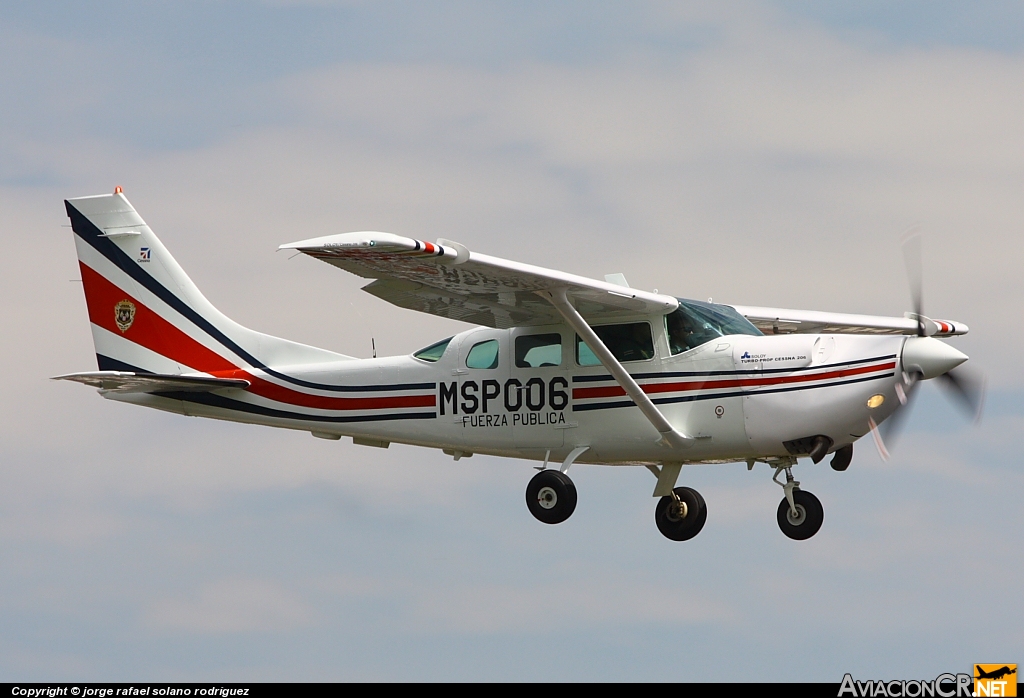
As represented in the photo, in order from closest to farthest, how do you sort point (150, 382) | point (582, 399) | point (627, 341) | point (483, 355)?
point (627, 341) → point (582, 399) → point (483, 355) → point (150, 382)

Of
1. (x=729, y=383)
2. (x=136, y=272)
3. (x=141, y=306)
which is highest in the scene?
(x=136, y=272)

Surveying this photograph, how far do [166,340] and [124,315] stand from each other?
78cm

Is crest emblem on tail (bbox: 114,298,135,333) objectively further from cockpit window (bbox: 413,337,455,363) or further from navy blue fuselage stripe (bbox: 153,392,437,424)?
cockpit window (bbox: 413,337,455,363)

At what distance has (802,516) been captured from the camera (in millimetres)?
20094

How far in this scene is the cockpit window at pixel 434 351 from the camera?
70.9 feet

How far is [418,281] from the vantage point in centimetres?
1916

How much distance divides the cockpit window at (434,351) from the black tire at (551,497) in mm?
A: 2309

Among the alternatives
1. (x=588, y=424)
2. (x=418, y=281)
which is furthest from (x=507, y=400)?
(x=418, y=281)

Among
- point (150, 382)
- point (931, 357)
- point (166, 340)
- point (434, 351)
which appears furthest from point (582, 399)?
point (166, 340)

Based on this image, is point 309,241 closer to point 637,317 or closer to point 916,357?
point 637,317

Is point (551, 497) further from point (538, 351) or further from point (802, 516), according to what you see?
point (802, 516)

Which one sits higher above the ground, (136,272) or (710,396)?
(136,272)

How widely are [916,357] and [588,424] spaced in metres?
4.33

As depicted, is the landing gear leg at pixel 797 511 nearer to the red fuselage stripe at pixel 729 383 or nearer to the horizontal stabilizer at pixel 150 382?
the red fuselage stripe at pixel 729 383
